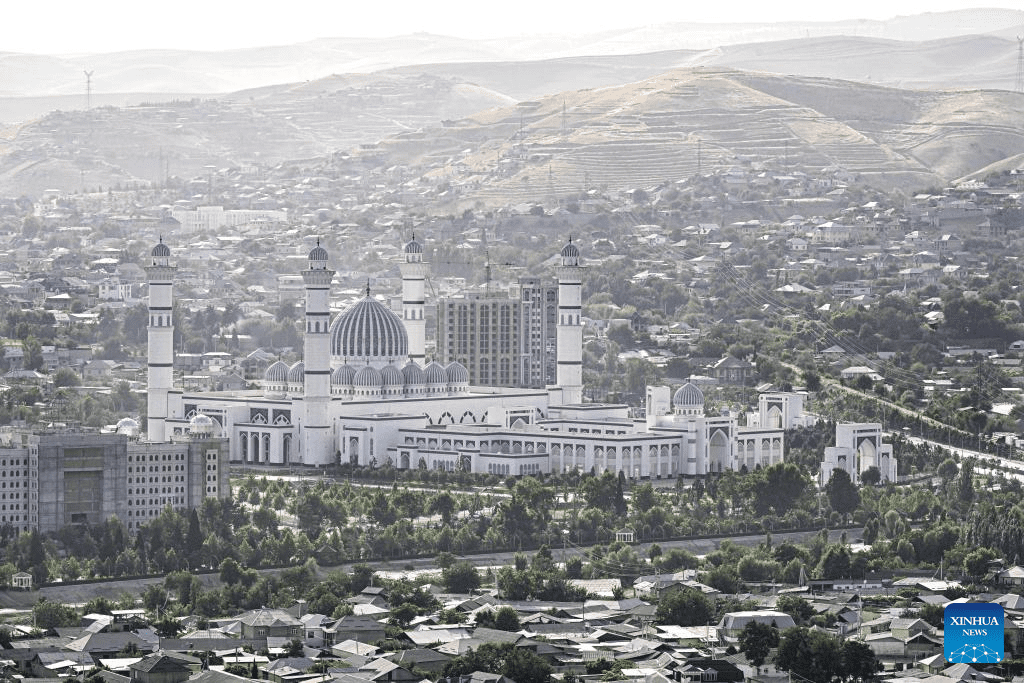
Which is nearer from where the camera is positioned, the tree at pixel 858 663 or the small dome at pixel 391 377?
the tree at pixel 858 663

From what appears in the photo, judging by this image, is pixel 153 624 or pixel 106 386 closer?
pixel 153 624

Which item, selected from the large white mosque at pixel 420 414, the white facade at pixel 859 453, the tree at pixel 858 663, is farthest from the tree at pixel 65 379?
the tree at pixel 858 663

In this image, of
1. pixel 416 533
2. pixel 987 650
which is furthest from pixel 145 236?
pixel 987 650

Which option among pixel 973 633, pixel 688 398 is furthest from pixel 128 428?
pixel 973 633

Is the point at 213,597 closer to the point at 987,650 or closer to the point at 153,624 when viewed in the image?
the point at 153,624

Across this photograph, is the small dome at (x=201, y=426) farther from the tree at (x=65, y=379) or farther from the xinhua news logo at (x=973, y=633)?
the xinhua news logo at (x=973, y=633)

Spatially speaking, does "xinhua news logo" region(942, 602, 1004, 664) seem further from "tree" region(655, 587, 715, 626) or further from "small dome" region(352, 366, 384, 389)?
"small dome" region(352, 366, 384, 389)
